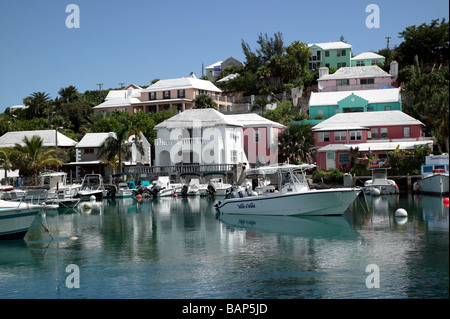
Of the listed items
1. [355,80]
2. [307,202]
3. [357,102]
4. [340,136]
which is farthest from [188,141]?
[355,80]

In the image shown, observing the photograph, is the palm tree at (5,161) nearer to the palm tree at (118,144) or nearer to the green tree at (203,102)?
the palm tree at (118,144)

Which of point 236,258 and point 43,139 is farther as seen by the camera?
point 43,139

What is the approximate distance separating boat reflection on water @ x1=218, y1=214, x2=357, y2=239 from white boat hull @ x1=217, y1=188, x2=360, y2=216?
1.63 feet

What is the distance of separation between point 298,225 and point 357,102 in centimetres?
5567

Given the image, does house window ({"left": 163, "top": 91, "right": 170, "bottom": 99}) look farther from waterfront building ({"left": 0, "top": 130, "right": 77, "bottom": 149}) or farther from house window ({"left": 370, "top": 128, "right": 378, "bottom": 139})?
house window ({"left": 370, "top": 128, "right": 378, "bottom": 139})

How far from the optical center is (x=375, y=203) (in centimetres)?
4581

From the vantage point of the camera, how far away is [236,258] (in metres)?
22.1

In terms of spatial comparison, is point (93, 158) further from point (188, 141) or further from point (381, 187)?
point (381, 187)

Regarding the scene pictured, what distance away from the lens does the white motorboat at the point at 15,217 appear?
25.8 metres

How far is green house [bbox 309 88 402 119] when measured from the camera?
8281 cm

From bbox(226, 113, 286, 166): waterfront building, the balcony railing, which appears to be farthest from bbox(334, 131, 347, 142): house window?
the balcony railing

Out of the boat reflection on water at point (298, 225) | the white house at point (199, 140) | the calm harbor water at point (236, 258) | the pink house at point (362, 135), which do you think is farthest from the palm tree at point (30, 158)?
the pink house at point (362, 135)

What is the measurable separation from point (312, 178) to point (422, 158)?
13.0 metres

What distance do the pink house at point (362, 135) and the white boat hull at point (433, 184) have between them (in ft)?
34.7
